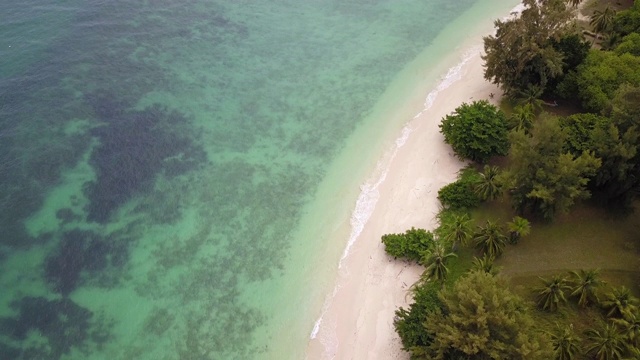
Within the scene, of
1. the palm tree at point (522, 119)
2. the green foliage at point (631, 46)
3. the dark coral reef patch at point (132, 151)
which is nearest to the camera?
the palm tree at point (522, 119)

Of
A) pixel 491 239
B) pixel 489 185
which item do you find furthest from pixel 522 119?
pixel 491 239

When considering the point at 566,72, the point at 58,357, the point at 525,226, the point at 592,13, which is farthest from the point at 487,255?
the point at 592,13

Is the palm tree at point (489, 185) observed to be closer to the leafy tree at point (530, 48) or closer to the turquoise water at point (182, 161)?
the turquoise water at point (182, 161)

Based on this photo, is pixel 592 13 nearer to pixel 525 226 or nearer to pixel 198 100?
pixel 525 226

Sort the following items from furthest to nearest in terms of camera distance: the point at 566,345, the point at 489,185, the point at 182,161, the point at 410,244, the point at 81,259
Answer: the point at 182,161
the point at 81,259
the point at 489,185
the point at 410,244
the point at 566,345

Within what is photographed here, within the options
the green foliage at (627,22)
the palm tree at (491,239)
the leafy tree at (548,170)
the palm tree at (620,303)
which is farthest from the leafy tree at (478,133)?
the green foliage at (627,22)

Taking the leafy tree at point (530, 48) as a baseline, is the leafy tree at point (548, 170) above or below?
below

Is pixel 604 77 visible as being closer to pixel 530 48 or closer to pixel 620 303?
pixel 530 48
